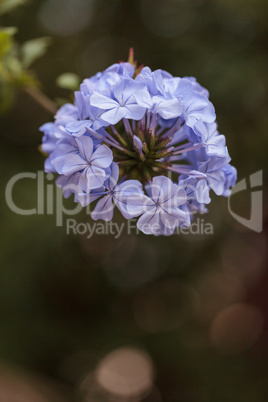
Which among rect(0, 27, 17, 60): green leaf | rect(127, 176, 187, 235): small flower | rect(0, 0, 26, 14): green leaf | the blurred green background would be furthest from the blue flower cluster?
A: the blurred green background

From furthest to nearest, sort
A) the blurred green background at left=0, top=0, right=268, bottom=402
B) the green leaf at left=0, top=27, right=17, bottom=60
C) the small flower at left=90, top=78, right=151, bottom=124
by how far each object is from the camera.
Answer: the blurred green background at left=0, top=0, right=268, bottom=402
the green leaf at left=0, top=27, right=17, bottom=60
the small flower at left=90, top=78, right=151, bottom=124

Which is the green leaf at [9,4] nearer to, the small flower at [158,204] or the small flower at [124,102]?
the small flower at [124,102]

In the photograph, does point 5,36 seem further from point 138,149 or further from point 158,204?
point 158,204

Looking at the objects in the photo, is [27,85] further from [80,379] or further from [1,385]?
[80,379]

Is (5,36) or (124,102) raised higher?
(5,36)

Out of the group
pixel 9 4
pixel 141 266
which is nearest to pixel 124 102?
pixel 9 4

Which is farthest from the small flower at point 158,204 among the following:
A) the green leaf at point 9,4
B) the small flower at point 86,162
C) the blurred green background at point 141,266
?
the blurred green background at point 141,266

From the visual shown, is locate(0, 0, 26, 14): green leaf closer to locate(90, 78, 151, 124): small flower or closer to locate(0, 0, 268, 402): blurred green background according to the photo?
locate(90, 78, 151, 124): small flower
